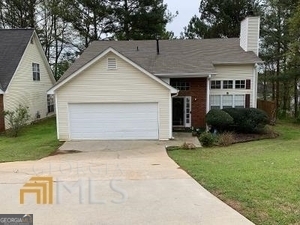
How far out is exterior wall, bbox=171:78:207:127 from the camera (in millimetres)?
17906

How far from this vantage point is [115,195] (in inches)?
242

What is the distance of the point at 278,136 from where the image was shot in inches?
666

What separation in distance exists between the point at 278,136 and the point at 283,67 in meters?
13.7

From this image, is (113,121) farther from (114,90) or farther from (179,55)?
(179,55)

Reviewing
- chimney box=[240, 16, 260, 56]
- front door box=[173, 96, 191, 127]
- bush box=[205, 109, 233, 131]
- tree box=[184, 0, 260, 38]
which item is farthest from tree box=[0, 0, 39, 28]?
bush box=[205, 109, 233, 131]

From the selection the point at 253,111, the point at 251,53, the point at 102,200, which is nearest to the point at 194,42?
the point at 251,53

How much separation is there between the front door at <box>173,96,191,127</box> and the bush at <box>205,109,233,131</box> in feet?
5.00

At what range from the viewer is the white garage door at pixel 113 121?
15492mm

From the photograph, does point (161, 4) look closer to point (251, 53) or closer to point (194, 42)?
point (194, 42)

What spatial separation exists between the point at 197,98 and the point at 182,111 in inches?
47.1

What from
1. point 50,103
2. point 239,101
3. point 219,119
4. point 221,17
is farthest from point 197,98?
point 221,17

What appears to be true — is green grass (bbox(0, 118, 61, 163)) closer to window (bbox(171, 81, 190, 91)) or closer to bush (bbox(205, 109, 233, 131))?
window (bbox(171, 81, 190, 91))

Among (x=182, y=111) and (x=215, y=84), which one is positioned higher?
(x=215, y=84)

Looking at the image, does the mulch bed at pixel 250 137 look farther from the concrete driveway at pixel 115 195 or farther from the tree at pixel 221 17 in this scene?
the tree at pixel 221 17
